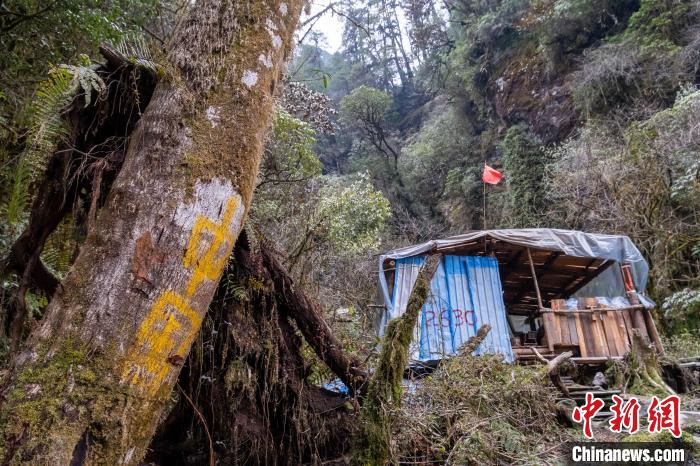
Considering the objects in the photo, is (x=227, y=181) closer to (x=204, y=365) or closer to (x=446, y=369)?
(x=204, y=365)

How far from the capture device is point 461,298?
26.4 ft

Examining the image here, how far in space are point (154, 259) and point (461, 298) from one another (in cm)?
723

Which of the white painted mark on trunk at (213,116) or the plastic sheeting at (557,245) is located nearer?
the white painted mark on trunk at (213,116)

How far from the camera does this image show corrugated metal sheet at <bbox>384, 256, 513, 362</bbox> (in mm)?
7699

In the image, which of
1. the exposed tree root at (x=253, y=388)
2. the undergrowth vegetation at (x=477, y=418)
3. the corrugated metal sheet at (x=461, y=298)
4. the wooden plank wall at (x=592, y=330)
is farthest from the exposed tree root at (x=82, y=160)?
the wooden plank wall at (x=592, y=330)

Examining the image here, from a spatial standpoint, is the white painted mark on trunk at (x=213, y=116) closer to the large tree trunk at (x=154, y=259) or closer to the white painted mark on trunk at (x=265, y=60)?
the large tree trunk at (x=154, y=259)

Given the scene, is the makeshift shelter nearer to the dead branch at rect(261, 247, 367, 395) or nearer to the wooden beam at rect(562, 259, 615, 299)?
the wooden beam at rect(562, 259, 615, 299)

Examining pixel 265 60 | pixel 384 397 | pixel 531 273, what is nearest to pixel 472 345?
pixel 384 397

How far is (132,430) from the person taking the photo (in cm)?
132

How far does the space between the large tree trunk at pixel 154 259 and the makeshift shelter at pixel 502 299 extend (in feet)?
19.3

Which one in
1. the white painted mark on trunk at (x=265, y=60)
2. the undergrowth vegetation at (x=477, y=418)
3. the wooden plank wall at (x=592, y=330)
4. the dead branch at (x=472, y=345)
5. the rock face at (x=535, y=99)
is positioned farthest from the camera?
the rock face at (x=535, y=99)

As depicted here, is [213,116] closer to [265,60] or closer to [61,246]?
[265,60]

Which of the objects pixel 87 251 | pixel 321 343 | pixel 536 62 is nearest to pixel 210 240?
pixel 87 251

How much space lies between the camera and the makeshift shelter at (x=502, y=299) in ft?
24.9
